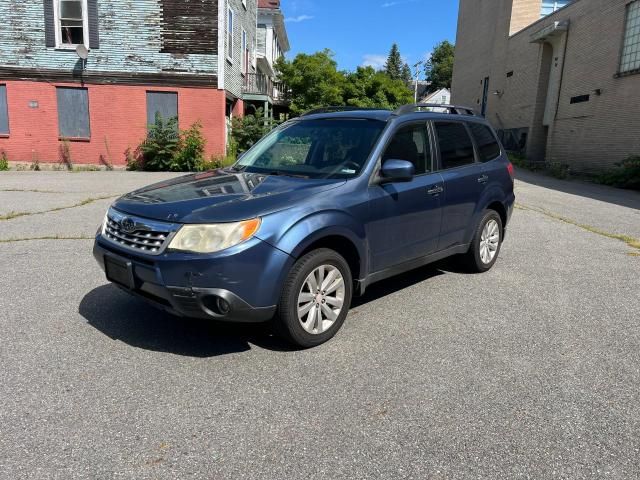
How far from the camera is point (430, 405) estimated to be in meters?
3.13

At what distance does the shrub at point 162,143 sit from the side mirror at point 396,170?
15127mm

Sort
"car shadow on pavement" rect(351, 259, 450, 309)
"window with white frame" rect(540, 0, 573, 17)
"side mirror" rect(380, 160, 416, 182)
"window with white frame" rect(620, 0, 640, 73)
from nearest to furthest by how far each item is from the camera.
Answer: "side mirror" rect(380, 160, 416, 182) < "car shadow on pavement" rect(351, 259, 450, 309) < "window with white frame" rect(620, 0, 640, 73) < "window with white frame" rect(540, 0, 573, 17)

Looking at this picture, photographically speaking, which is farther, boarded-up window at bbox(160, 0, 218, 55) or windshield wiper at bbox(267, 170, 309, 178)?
boarded-up window at bbox(160, 0, 218, 55)

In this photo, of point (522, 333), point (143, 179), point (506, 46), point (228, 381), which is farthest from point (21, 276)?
point (506, 46)

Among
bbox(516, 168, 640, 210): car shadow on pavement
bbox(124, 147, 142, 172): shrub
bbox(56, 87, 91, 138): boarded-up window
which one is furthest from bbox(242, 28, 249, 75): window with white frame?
bbox(516, 168, 640, 210): car shadow on pavement

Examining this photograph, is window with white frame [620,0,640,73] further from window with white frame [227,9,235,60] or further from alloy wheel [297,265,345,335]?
alloy wheel [297,265,345,335]

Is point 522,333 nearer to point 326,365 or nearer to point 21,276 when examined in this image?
point 326,365

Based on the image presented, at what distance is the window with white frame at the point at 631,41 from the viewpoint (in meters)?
17.8

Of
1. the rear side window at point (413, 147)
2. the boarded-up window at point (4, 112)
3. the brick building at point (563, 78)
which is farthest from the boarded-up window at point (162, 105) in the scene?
the brick building at point (563, 78)

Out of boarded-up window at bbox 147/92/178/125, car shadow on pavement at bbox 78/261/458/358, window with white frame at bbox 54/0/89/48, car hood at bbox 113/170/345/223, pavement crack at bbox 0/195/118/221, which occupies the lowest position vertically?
pavement crack at bbox 0/195/118/221

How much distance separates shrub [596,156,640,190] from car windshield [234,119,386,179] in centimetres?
1489

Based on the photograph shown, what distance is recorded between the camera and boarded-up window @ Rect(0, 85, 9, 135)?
1800cm

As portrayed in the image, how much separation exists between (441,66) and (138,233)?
296ft

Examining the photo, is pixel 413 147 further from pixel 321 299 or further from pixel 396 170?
pixel 321 299
